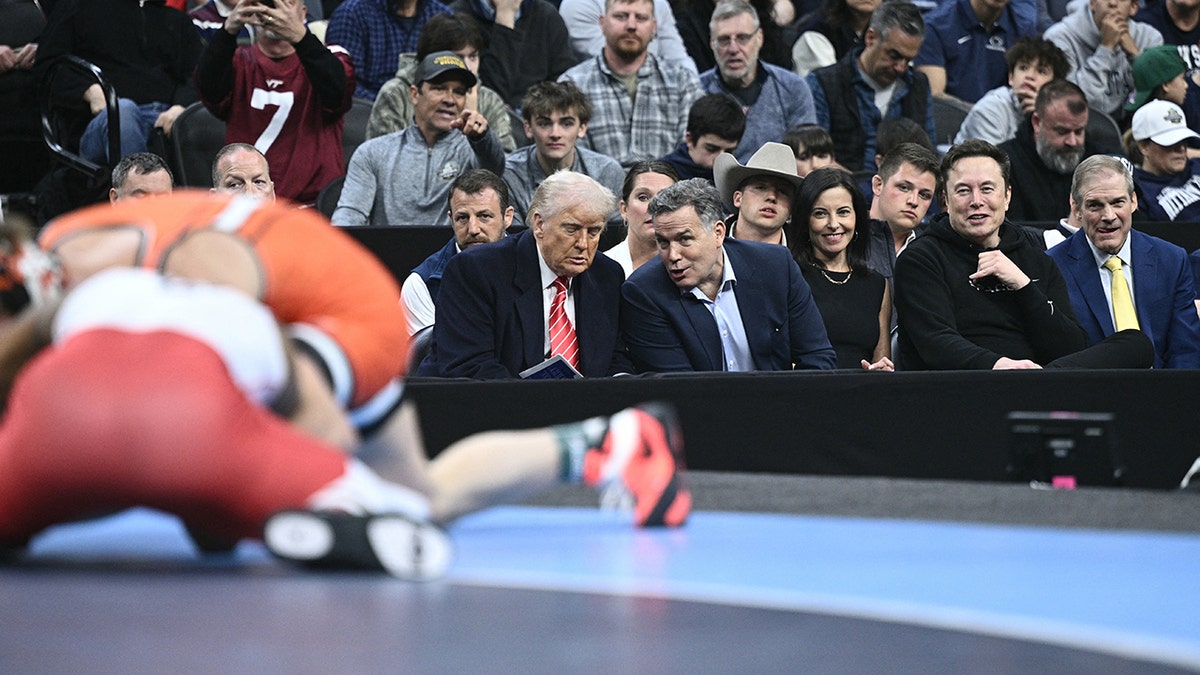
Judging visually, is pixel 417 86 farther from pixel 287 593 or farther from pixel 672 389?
pixel 287 593

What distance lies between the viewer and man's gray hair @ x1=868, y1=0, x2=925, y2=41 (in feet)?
26.0

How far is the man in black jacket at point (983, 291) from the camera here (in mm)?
5895

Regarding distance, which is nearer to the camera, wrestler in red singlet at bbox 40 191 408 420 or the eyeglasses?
wrestler in red singlet at bbox 40 191 408 420

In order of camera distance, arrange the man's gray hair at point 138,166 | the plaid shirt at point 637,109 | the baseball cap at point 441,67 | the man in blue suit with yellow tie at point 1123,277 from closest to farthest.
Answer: the man's gray hair at point 138,166 → the man in blue suit with yellow tie at point 1123,277 → the baseball cap at point 441,67 → the plaid shirt at point 637,109

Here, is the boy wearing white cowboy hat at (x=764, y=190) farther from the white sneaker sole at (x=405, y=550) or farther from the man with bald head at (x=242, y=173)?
the white sneaker sole at (x=405, y=550)

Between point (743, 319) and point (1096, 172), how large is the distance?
1.65 metres

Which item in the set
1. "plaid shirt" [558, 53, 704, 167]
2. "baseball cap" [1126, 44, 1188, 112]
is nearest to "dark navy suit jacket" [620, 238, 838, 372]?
"plaid shirt" [558, 53, 704, 167]

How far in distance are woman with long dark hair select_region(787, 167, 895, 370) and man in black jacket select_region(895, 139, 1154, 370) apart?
0.82ft

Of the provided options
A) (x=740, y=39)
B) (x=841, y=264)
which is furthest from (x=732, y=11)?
(x=841, y=264)

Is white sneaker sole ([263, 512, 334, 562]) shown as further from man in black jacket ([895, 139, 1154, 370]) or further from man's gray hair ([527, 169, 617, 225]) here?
man in black jacket ([895, 139, 1154, 370])

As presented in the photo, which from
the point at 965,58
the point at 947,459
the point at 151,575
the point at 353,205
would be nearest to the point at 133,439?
the point at 151,575

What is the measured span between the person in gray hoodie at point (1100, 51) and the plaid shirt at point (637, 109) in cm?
246

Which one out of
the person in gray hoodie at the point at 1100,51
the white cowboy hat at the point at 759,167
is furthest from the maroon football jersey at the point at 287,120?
the person in gray hoodie at the point at 1100,51

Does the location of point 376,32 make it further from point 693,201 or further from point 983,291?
point 983,291
